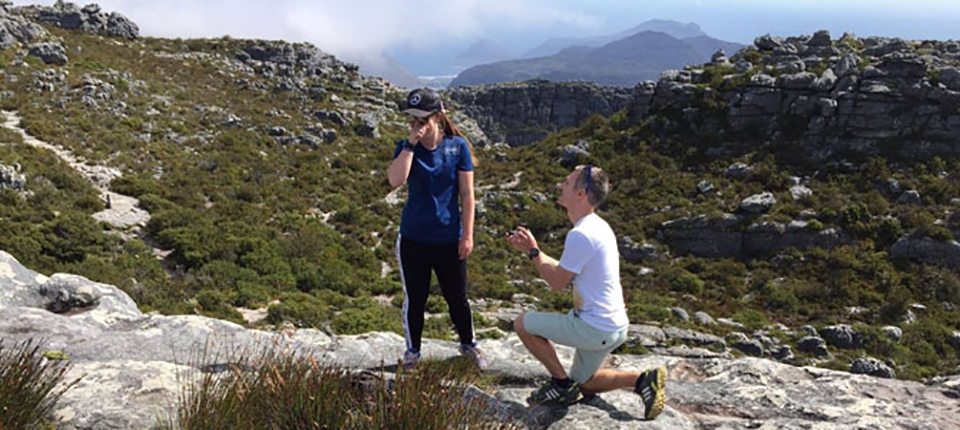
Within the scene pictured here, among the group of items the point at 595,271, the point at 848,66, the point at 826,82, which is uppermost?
the point at 848,66

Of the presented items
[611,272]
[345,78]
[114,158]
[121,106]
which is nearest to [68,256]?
[114,158]

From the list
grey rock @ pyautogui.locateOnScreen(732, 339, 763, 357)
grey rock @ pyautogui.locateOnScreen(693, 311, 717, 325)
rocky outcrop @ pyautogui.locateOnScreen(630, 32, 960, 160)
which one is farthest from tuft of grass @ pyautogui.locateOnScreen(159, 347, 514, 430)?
rocky outcrop @ pyautogui.locateOnScreen(630, 32, 960, 160)

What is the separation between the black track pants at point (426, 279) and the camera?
4.88 meters

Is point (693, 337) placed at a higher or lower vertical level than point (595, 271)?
lower

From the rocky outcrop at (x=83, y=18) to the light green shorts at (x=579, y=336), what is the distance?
68899 mm

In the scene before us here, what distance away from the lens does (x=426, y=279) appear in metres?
5.02

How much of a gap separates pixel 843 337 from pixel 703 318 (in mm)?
4330

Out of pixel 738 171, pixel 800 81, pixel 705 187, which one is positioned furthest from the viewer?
pixel 800 81

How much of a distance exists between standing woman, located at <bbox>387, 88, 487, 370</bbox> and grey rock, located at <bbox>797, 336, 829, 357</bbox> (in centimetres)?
1580

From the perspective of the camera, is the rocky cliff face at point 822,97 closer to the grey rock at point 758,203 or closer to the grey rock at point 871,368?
the grey rock at point 758,203

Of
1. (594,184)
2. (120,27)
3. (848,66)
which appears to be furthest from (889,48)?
(120,27)

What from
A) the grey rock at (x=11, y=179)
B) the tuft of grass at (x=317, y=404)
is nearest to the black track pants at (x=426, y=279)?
the tuft of grass at (x=317, y=404)

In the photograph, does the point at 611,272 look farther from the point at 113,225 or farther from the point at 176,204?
the point at 176,204

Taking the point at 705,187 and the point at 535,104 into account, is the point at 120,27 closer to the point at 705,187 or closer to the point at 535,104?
the point at 705,187
